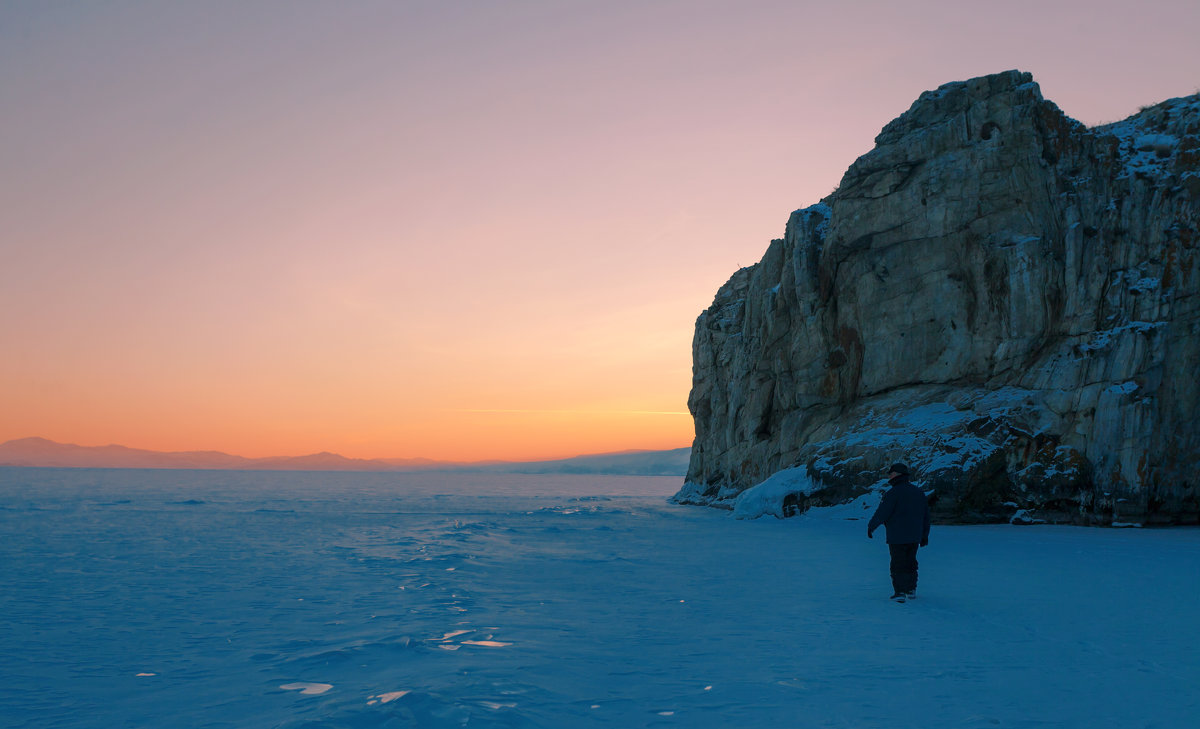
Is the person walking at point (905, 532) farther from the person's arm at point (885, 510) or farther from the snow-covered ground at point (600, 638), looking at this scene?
the snow-covered ground at point (600, 638)

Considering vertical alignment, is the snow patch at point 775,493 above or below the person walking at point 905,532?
below

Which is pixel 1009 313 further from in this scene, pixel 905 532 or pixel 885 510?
pixel 905 532

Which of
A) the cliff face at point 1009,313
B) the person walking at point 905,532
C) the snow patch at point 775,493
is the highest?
the cliff face at point 1009,313

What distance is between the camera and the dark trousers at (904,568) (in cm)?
1012

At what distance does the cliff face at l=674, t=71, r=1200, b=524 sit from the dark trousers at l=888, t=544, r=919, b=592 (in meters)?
16.9

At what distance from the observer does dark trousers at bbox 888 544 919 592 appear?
1012 cm

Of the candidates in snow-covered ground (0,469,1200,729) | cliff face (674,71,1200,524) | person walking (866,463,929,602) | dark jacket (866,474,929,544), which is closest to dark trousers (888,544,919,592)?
person walking (866,463,929,602)

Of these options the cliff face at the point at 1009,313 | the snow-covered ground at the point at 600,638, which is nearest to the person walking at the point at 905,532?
the snow-covered ground at the point at 600,638

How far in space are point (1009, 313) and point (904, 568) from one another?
21.6 metres

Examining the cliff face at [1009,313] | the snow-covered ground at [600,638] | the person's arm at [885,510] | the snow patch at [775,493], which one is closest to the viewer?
the snow-covered ground at [600,638]

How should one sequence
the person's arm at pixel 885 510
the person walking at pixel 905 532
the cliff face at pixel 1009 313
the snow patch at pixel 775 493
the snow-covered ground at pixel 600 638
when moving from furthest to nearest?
the snow patch at pixel 775 493
the cliff face at pixel 1009 313
the person's arm at pixel 885 510
the person walking at pixel 905 532
the snow-covered ground at pixel 600 638

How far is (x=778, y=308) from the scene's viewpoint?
39188 millimetres

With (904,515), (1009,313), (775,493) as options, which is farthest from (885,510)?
(1009,313)

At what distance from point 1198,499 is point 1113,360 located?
16.5 ft
